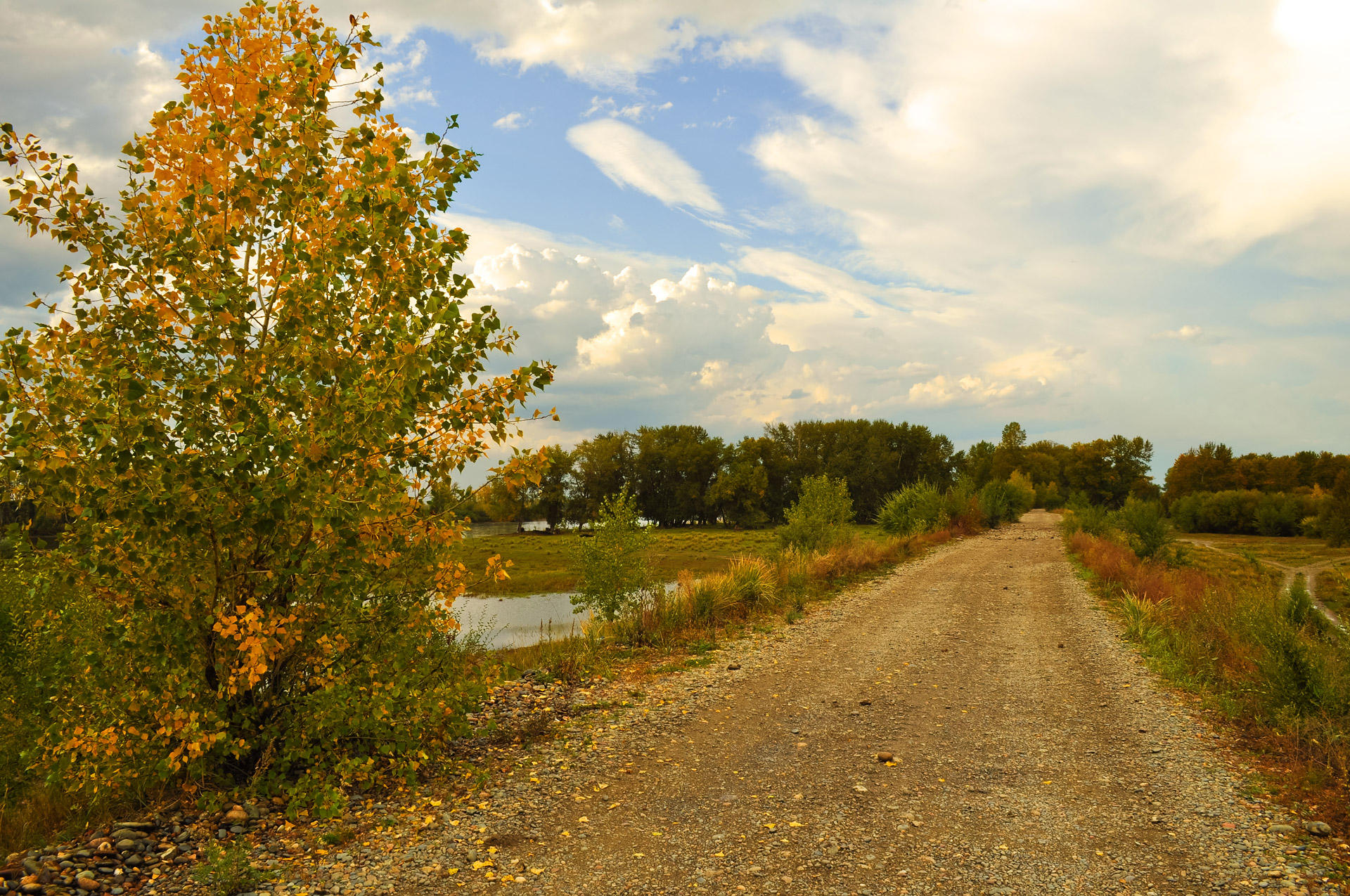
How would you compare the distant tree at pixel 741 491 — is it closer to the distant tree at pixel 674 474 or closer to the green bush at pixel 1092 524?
the distant tree at pixel 674 474

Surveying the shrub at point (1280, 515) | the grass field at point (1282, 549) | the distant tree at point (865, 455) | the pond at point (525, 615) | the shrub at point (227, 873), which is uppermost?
the distant tree at point (865, 455)

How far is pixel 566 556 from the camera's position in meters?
26.4

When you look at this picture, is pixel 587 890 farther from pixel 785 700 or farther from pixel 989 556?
pixel 989 556

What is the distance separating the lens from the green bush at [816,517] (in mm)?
22656

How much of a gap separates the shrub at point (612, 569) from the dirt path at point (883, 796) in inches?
133

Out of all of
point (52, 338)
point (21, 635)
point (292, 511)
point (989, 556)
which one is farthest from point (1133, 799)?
point (989, 556)

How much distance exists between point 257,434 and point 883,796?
5109 mm

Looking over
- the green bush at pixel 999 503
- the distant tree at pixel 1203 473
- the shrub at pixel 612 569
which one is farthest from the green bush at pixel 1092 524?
the distant tree at pixel 1203 473

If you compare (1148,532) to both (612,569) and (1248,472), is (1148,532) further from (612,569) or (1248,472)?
(1248,472)

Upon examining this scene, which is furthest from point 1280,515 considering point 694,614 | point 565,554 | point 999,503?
point 694,614

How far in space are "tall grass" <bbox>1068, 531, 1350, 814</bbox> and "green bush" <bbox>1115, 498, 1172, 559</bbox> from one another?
1605cm

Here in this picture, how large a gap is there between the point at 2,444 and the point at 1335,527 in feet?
235

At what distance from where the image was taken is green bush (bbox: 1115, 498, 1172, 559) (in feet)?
89.6

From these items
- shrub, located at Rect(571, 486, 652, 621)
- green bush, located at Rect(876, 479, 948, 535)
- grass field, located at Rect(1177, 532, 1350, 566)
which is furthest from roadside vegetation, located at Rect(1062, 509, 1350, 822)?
grass field, located at Rect(1177, 532, 1350, 566)
